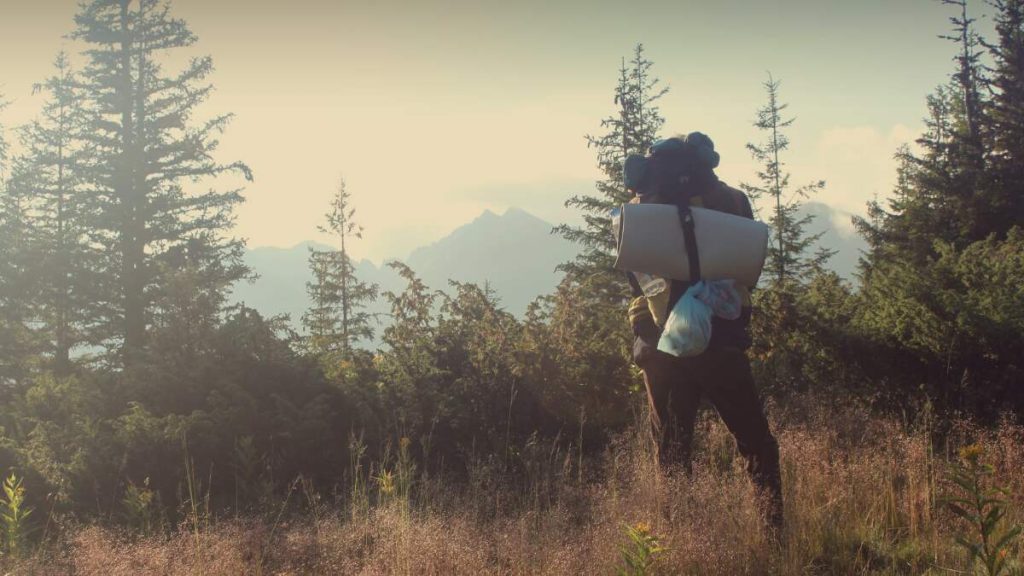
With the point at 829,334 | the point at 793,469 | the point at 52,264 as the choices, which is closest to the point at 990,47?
the point at 829,334

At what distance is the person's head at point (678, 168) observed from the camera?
11.2ft

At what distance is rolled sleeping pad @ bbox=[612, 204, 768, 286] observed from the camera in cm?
319

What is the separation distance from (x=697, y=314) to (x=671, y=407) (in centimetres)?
66

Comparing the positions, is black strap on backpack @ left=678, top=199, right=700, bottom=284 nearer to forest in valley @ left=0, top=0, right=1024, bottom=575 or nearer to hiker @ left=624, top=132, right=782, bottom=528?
hiker @ left=624, top=132, right=782, bottom=528

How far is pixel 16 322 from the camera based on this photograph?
15234mm

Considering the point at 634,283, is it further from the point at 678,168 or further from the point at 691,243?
the point at 678,168

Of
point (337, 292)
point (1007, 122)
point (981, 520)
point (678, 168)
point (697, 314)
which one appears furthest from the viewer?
point (337, 292)

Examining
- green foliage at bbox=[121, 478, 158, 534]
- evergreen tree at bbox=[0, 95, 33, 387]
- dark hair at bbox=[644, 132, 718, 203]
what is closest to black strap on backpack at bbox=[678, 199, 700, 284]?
dark hair at bbox=[644, 132, 718, 203]

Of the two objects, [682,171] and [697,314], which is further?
[682,171]

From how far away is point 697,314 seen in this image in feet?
10.0

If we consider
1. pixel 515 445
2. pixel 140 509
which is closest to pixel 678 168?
pixel 515 445

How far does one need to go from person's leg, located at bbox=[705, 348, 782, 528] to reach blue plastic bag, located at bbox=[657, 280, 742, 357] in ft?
0.70

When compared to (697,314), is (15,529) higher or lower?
lower

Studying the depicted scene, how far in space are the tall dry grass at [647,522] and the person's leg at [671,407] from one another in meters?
0.13
